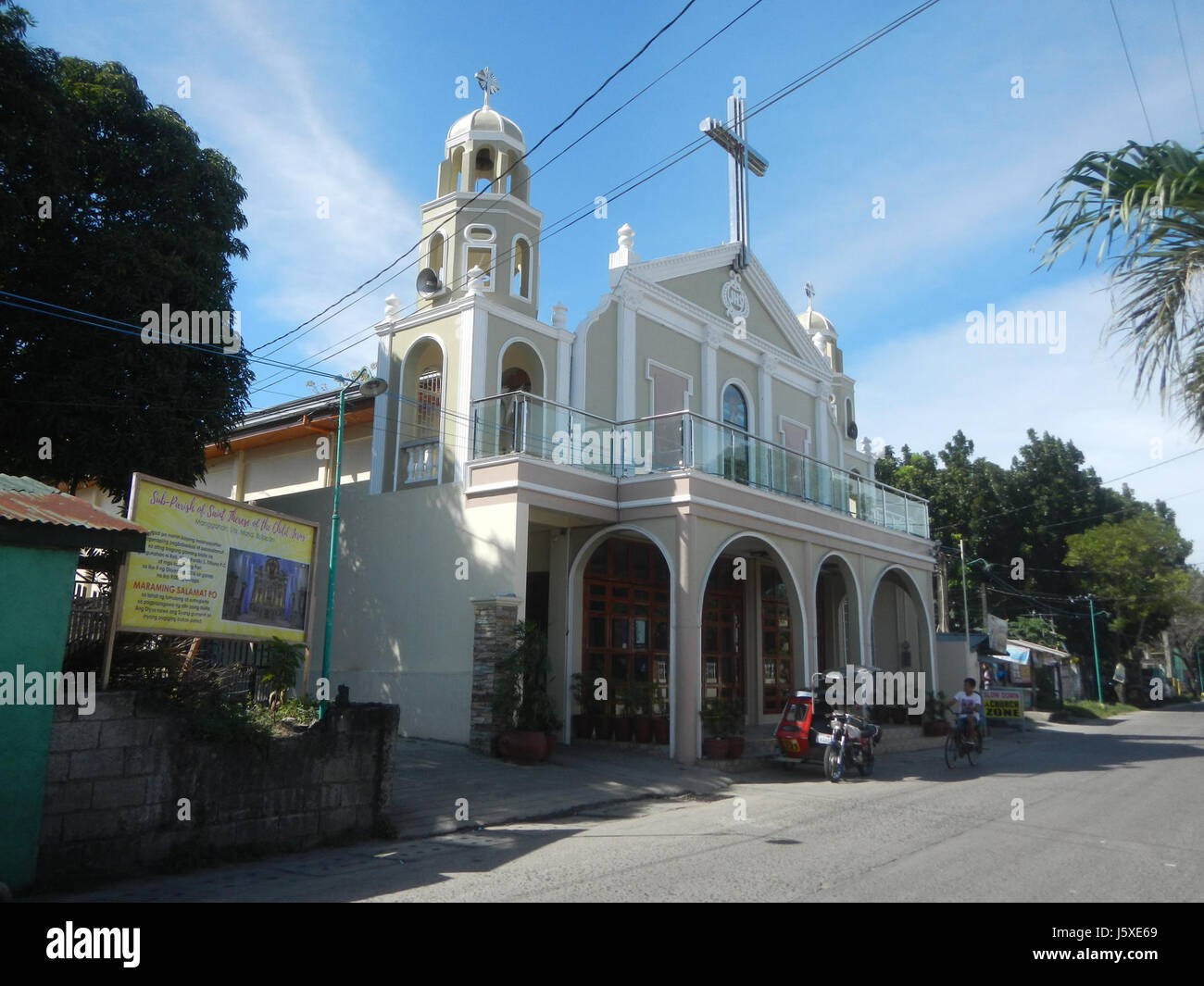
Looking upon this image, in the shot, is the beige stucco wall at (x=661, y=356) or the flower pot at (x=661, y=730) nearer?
the flower pot at (x=661, y=730)

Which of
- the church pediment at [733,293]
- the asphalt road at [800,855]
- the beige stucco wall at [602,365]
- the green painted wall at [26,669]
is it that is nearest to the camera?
the green painted wall at [26,669]

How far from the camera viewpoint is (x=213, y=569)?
28.8 ft

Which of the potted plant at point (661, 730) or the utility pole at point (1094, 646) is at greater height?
the utility pole at point (1094, 646)

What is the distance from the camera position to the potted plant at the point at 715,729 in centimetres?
1484

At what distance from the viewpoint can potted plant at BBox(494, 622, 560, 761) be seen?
1349 cm

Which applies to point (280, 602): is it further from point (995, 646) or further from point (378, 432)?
point (995, 646)

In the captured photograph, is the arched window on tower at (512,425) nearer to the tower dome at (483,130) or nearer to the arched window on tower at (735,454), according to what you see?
the arched window on tower at (735,454)

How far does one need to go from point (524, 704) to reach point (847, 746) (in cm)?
520

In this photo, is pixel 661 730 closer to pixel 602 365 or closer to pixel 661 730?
pixel 661 730

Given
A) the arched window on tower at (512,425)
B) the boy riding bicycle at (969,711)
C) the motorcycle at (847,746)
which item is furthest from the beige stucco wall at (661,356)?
the boy riding bicycle at (969,711)

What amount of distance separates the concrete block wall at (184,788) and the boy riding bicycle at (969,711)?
452 inches

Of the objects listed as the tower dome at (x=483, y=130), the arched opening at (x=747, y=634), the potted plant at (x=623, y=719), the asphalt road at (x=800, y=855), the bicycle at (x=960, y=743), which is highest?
the tower dome at (x=483, y=130)
